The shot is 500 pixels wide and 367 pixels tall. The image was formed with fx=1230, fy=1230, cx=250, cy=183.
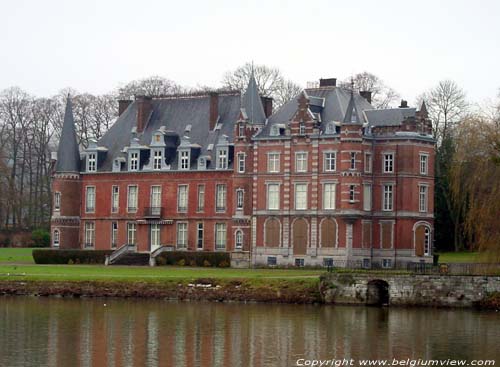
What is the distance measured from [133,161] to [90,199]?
13.9ft

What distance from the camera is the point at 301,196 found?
2768 inches

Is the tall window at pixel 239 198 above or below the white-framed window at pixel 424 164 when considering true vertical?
below

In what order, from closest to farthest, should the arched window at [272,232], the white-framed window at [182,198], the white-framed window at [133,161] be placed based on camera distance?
1. the arched window at [272,232]
2. the white-framed window at [182,198]
3. the white-framed window at [133,161]

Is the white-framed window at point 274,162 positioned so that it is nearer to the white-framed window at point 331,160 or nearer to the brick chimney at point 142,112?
the white-framed window at point 331,160

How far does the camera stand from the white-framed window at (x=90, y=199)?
263ft

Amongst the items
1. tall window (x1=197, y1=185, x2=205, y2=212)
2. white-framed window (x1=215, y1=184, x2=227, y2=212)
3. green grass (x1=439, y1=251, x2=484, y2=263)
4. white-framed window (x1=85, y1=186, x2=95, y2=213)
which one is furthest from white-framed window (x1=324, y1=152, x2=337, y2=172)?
white-framed window (x1=85, y1=186, x2=95, y2=213)

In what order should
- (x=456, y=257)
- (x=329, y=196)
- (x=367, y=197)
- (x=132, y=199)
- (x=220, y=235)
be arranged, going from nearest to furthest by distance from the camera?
(x=329, y=196) → (x=367, y=197) → (x=220, y=235) → (x=456, y=257) → (x=132, y=199)

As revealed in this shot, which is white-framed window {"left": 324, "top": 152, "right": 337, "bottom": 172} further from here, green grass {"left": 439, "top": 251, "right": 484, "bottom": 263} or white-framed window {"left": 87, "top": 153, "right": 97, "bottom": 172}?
white-framed window {"left": 87, "top": 153, "right": 97, "bottom": 172}

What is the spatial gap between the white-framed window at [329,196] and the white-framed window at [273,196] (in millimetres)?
3021

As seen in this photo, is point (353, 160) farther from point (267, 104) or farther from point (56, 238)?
point (56, 238)

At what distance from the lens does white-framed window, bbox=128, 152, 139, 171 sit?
78.3 metres

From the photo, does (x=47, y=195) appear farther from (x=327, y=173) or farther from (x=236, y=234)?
(x=327, y=173)

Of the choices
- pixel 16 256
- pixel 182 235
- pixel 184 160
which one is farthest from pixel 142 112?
pixel 16 256

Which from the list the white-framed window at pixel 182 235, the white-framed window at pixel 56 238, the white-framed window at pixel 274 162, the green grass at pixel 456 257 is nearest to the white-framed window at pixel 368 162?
the white-framed window at pixel 274 162
